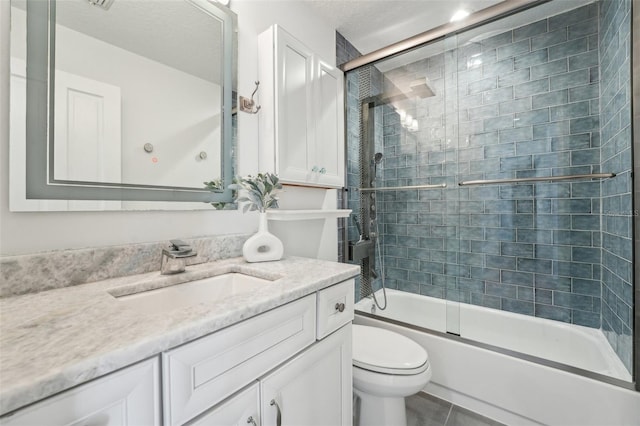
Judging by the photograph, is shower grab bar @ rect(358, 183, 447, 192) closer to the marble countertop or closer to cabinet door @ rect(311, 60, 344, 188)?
cabinet door @ rect(311, 60, 344, 188)

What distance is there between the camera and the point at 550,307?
6.35 ft

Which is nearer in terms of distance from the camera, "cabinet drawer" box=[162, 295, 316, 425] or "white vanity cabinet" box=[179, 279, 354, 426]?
"cabinet drawer" box=[162, 295, 316, 425]

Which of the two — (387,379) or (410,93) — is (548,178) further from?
(387,379)

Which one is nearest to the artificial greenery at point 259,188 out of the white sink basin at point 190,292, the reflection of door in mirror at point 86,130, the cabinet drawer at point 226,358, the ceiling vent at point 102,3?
the white sink basin at point 190,292

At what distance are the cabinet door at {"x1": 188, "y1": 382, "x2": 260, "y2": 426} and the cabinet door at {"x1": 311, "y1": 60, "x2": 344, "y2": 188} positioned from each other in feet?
3.69

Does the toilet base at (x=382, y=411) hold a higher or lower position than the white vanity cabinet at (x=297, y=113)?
lower

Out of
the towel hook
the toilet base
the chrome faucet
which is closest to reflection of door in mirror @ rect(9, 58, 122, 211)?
the chrome faucet

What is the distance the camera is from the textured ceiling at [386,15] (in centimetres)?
174

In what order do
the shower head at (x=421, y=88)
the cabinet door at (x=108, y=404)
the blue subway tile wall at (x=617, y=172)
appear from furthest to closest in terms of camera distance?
the shower head at (x=421, y=88) < the blue subway tile wall at (x=617, y=172) < the cabinet door at (x=108, y=404)

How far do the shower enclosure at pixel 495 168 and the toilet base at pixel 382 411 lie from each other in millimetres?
615

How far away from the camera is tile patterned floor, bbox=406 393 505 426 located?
142 cm

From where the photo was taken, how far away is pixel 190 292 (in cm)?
94

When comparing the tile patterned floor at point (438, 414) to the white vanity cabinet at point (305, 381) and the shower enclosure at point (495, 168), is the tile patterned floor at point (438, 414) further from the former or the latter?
the white vanity cabinet at point (305, 381)

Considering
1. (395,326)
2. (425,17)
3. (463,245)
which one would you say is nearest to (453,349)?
(395,326)
